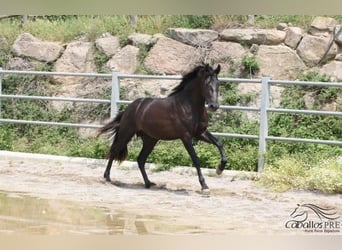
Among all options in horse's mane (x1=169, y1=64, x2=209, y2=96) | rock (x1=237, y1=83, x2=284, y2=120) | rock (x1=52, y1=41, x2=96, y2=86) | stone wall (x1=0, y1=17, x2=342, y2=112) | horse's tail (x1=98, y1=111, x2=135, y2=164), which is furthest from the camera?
rock (x1=52, y1=41, x2=96, y2=86)

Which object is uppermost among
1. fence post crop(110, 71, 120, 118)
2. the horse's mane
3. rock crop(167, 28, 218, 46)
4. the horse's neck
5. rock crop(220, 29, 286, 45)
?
the horse's mane

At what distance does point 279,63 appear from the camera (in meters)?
9.70

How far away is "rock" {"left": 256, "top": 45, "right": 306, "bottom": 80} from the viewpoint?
9609 mm

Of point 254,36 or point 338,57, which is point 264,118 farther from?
point 254,36

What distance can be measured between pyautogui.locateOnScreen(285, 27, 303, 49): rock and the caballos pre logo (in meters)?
3.96

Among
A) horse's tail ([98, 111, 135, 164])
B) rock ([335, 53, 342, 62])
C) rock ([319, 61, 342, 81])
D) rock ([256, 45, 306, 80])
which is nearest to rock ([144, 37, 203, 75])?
rock ([256, 45, 306, 80])

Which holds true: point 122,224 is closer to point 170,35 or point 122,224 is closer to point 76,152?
point 76,152

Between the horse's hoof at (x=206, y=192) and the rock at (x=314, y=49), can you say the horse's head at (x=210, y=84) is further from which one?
the rock at (x=314, y=49)

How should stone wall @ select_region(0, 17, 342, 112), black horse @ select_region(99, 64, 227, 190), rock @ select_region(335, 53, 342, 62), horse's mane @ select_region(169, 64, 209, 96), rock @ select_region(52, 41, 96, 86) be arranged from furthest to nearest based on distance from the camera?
1. rock @ select_region(52, 41, 96, 86)
2. stone wall @ select_region(0, 17, 342, 112)
3. rock @ select_region(335, 53, 342, 62)
4. horse's mane @ select_region(169, 64, 209, 96)
5. black horse @ select_region(99, 64, 227, 190)

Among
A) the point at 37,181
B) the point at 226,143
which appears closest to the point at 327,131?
the point at 226,143

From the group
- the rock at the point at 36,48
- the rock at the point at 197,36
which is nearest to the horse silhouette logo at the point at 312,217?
the rock at the point at 197,36

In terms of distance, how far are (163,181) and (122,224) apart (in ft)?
6.76

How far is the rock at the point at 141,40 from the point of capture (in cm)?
1061

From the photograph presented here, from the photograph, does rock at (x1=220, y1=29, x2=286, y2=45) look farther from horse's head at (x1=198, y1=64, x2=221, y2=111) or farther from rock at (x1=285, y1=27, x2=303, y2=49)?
horse's head at (x1=198, y1=64, x2=221, y2=111)
